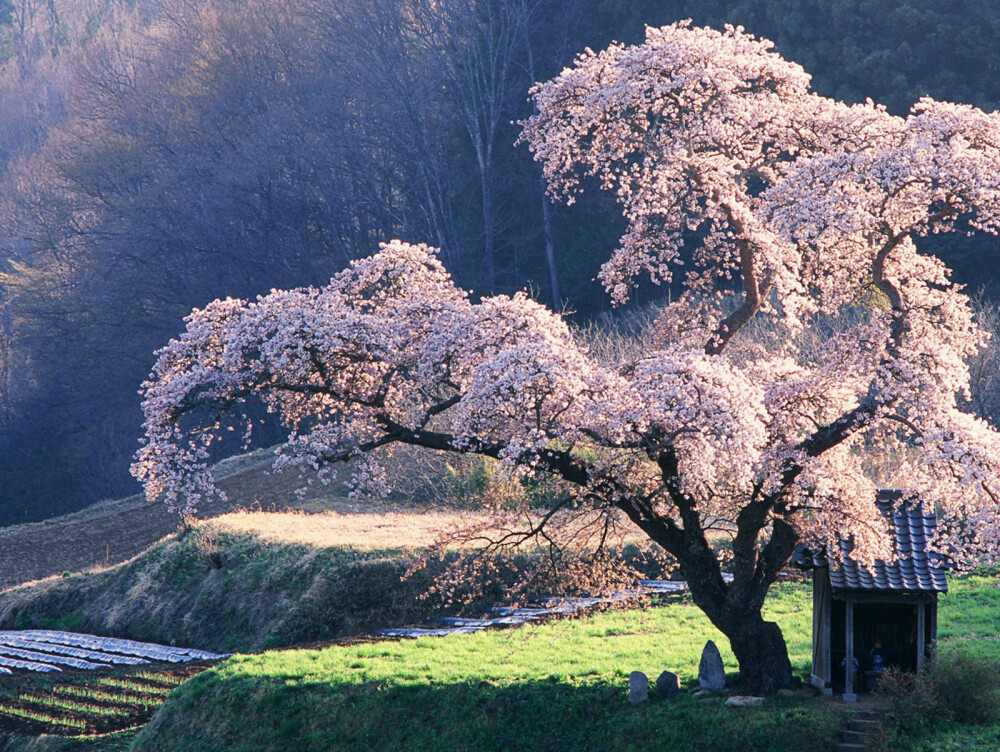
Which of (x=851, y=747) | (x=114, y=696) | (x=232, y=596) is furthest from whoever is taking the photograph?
(x=232, y=596)

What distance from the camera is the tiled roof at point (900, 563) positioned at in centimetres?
1559

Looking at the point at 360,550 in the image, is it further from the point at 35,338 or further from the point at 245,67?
the point at 245,67

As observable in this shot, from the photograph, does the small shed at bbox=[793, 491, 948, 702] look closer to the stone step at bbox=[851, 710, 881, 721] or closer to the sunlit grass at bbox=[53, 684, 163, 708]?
the stone step at bbox=[851, 710, 881, 721]

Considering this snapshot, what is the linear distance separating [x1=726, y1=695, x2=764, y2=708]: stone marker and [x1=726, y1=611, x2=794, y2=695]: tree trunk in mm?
310

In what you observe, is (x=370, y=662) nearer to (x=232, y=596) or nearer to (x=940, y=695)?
(x=232, y=596)

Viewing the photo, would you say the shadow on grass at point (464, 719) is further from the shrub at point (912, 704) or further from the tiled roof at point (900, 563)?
the tiled roof at point (900, 563)

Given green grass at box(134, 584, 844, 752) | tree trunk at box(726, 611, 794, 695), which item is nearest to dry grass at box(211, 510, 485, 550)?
green grass at box(134, 584, 844, 752)

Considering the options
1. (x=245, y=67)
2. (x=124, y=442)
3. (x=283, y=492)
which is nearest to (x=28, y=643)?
(x=283, y=492)

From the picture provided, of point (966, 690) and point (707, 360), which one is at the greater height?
point (707, 360)

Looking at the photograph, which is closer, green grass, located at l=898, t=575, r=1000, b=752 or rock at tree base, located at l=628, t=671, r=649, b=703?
green grass, located at l=898, t=575, r=1000, b=752

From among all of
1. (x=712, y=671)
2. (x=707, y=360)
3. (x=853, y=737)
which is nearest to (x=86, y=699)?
(x=712, y=671)

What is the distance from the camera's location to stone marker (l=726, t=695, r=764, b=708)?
16.0 m

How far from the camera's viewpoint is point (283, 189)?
2074 inches

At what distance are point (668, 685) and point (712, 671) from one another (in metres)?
0.69
